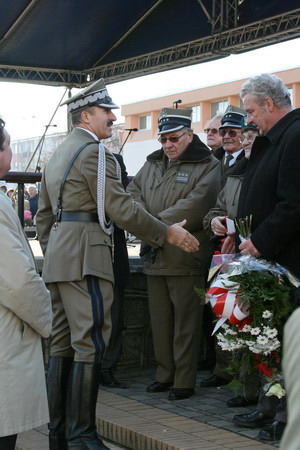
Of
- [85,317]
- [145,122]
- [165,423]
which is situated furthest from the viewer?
[145,122]

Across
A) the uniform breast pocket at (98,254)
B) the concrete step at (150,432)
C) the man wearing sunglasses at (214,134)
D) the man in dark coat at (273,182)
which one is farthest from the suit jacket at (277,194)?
the man wearing sunglasses at (214,134)

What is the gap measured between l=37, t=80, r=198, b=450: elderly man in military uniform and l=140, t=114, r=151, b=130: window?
51.0 metres

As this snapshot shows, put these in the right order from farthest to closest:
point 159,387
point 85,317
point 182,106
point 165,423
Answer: point 182,106 → point 159,387 → point 165,423 → point 85,317

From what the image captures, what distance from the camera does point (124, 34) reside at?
1513 cm

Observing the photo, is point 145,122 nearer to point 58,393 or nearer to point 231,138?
point 231,138

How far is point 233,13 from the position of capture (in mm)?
13680

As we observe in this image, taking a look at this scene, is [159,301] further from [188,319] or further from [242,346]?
[242,346]

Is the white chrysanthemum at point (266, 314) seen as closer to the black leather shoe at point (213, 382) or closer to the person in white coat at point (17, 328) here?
the person in white coat at point (17, 328)

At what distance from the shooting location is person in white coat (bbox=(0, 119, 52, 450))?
11.5 feet

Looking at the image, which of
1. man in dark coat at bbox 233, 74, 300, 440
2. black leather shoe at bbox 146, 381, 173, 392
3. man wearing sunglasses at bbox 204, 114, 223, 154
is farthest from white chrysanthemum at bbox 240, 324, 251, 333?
man wearing sunglasses at bbox 204, 114, 223, 154

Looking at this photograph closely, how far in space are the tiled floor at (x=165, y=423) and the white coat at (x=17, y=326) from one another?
1.31 m

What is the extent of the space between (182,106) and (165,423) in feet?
154

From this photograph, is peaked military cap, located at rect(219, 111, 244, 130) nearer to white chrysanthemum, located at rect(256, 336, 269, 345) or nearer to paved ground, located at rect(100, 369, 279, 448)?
paved ground, located at rect(100, 369, 279, 448)

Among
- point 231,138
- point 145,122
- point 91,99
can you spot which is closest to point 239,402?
point 231,138
